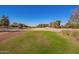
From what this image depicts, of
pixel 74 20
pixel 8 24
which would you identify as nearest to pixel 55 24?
pixel 74 20

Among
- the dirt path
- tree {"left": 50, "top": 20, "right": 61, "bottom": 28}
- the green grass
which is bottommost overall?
the green grass

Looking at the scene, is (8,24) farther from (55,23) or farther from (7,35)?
(55,23)

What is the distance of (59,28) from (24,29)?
349 mm

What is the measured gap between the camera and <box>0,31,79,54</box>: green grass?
8.81 ft

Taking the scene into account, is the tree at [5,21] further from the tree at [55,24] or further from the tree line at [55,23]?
the tree at [55,24]

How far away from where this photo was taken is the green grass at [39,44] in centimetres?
269

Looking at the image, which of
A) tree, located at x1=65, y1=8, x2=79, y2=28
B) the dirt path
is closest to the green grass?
the dirt path

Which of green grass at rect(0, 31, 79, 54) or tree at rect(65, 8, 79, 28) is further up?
tree at rect(65, 8, 79, 28)

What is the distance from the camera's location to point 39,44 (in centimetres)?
270

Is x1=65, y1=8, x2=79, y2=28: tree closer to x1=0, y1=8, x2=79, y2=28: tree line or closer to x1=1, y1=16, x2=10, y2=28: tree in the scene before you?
x1=0, y1=8, x2=79, y2=28: tree line

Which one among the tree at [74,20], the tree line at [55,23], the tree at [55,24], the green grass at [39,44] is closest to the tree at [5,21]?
the tree line at [55,23]
